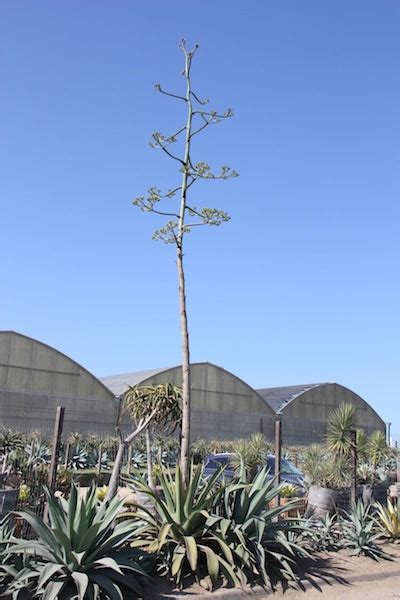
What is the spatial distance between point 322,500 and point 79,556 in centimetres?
790

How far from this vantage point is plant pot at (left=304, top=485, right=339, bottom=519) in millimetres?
12852

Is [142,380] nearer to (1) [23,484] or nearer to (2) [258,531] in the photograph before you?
(1) [23,484]

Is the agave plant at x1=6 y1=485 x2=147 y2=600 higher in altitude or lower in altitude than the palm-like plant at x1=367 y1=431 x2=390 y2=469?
lower

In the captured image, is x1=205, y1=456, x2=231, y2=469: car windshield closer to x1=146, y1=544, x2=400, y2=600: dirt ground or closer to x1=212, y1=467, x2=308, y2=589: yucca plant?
x1=146, y1=544, x2=400, y2=600: dirt ground

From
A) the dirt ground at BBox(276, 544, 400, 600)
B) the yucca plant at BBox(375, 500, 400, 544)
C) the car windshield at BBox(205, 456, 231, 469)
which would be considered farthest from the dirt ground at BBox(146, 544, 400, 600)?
the car windshield at BBox(205, 456, 231, 469)

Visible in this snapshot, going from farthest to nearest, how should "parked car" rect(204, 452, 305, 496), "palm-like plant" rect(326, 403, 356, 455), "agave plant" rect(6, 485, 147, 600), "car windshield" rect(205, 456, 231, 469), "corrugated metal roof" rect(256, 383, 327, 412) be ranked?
"corrugated metal roof" rect(256, 383, 327, 412) → "car windshield" rect(205, 456, 231, 469) → "palm-like plant" rect(326, 403, 356, 455) → "parked car" rect(204, 452, 305, 496) → "agave plant" rect(6, 485, 147, 600)

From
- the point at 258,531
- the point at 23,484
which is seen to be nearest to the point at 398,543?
the point at 258,531

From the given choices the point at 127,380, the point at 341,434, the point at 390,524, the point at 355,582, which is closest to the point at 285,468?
the point at 341,434

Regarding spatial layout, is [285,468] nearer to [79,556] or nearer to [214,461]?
[214,461]

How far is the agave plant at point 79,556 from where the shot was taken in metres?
5.97

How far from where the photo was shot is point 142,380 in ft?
119

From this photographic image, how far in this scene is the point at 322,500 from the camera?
1294 centimetres

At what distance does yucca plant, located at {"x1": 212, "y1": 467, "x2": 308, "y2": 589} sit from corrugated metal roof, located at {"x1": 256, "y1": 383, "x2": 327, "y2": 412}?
32.5 m

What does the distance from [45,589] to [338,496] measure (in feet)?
28.5
